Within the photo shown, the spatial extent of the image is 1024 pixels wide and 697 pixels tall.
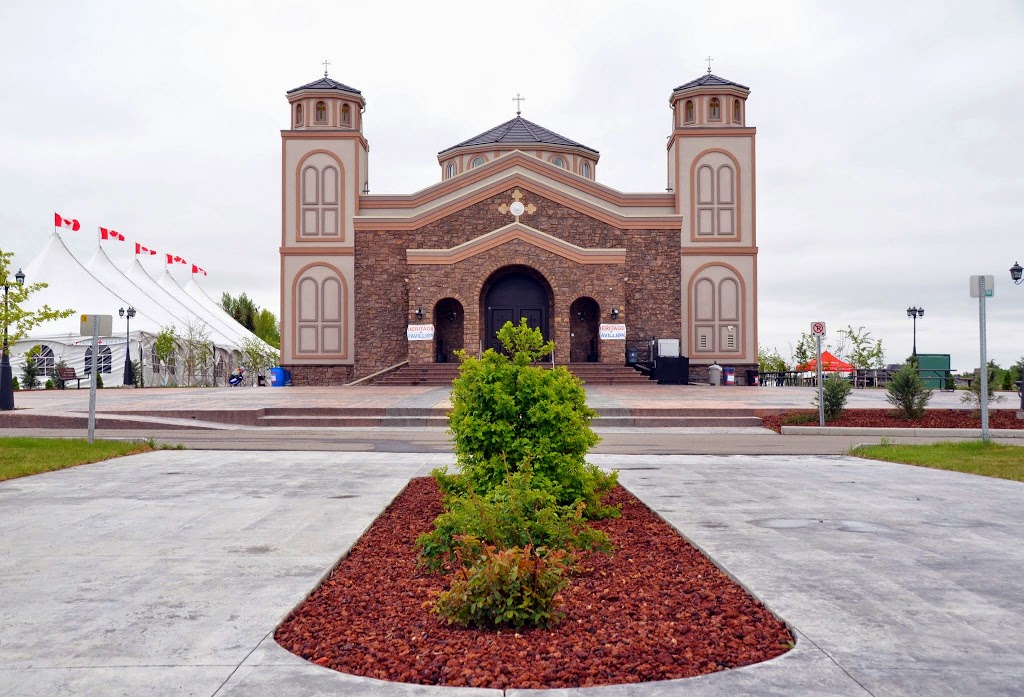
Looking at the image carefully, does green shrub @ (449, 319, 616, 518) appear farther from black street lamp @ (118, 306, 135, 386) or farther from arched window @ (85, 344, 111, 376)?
arched window @ (85, 344, 111, 376)

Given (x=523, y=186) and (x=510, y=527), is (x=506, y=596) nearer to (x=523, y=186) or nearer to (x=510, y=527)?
(x=510, y=527)

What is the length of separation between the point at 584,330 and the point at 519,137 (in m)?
13.3

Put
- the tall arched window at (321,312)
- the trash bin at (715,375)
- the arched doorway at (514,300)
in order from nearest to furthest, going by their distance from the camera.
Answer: the trash bin at (715,375), the arched doorway at (514,300), the tall arched window at (321,312)

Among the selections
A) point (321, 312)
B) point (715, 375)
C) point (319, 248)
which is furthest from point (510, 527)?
point (319, 248)

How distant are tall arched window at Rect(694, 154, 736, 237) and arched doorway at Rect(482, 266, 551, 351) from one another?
900 centimetres

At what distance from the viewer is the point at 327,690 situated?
3248mm

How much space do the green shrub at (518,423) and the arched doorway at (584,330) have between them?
32.0 meters

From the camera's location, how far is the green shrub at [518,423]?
6.61 m

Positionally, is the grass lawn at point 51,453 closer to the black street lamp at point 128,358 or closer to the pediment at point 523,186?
the pediment at point 523,186

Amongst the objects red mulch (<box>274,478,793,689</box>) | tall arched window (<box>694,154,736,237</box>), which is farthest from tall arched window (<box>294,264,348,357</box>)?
red mulch (<box>274,478,793,689</box>)

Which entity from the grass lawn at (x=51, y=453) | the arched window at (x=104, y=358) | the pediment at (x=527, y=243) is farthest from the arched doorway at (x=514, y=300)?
the grass lawn at (x=51, y=453)

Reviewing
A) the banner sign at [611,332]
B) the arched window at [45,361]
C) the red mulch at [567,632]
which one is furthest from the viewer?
the arched window at [45,361]

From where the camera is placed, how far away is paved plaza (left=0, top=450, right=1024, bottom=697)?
3.39 m

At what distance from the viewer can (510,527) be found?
5.21 meters
